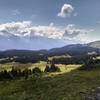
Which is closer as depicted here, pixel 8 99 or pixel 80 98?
pixel 80 98

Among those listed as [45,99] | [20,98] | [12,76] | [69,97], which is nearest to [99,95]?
[69,97]

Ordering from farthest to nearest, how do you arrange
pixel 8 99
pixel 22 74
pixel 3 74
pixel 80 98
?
pixel 22 74 → pixel 3 74 → pixel 8 99 → pixel 80 98

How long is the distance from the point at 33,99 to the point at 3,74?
102 m

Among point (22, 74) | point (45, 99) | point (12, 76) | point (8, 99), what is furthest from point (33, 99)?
point (22, 74)

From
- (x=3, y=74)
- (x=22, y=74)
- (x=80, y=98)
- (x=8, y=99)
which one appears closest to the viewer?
(x=80, y=98)

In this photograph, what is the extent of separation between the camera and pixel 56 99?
240 ft

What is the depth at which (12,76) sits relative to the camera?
173375 mm

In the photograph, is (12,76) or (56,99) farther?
(12,76)

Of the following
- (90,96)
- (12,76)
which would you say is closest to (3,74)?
(12,76)

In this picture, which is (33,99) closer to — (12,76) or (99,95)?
(99,95)

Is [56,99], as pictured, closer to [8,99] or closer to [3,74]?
[8,99]

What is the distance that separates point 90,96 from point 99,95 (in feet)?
9.85

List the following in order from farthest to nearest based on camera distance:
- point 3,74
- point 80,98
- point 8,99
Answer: point 3,74 → point 8,99 → point 80,98

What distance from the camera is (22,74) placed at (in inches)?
7377
